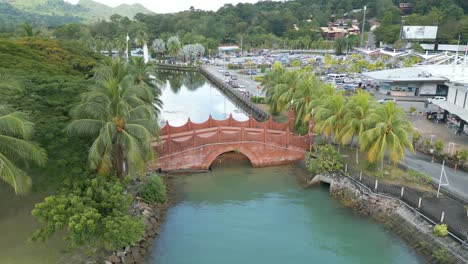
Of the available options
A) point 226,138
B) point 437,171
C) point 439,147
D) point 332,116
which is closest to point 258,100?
point 226,138

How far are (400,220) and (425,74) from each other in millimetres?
43791

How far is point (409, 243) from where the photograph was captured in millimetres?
23219

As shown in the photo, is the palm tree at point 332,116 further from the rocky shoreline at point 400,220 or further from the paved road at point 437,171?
the paved road at point 437,171

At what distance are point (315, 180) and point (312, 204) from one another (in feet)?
10.2

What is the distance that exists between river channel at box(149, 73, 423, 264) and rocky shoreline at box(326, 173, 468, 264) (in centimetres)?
57

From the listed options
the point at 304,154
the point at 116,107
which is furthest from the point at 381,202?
the point at 116,107

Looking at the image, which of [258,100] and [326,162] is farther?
[258,100]

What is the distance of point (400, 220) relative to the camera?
80.7 feet

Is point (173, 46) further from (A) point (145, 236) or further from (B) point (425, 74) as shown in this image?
(A) point (145, 236)

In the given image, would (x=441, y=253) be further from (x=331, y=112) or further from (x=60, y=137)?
(x=60, y=137)

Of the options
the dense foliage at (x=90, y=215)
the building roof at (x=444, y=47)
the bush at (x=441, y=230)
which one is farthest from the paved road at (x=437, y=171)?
the building roof at (x=444, y=47)

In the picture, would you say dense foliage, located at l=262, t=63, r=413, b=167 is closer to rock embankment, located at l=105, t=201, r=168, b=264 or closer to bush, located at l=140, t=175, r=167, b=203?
bush, located at l=140, t=175, r=167, b=203

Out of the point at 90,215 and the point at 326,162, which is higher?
the point at 90,215

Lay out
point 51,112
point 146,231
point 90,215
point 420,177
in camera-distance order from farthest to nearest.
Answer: point 420,177 → point 51,112 → point 146,231 → point 90,215
